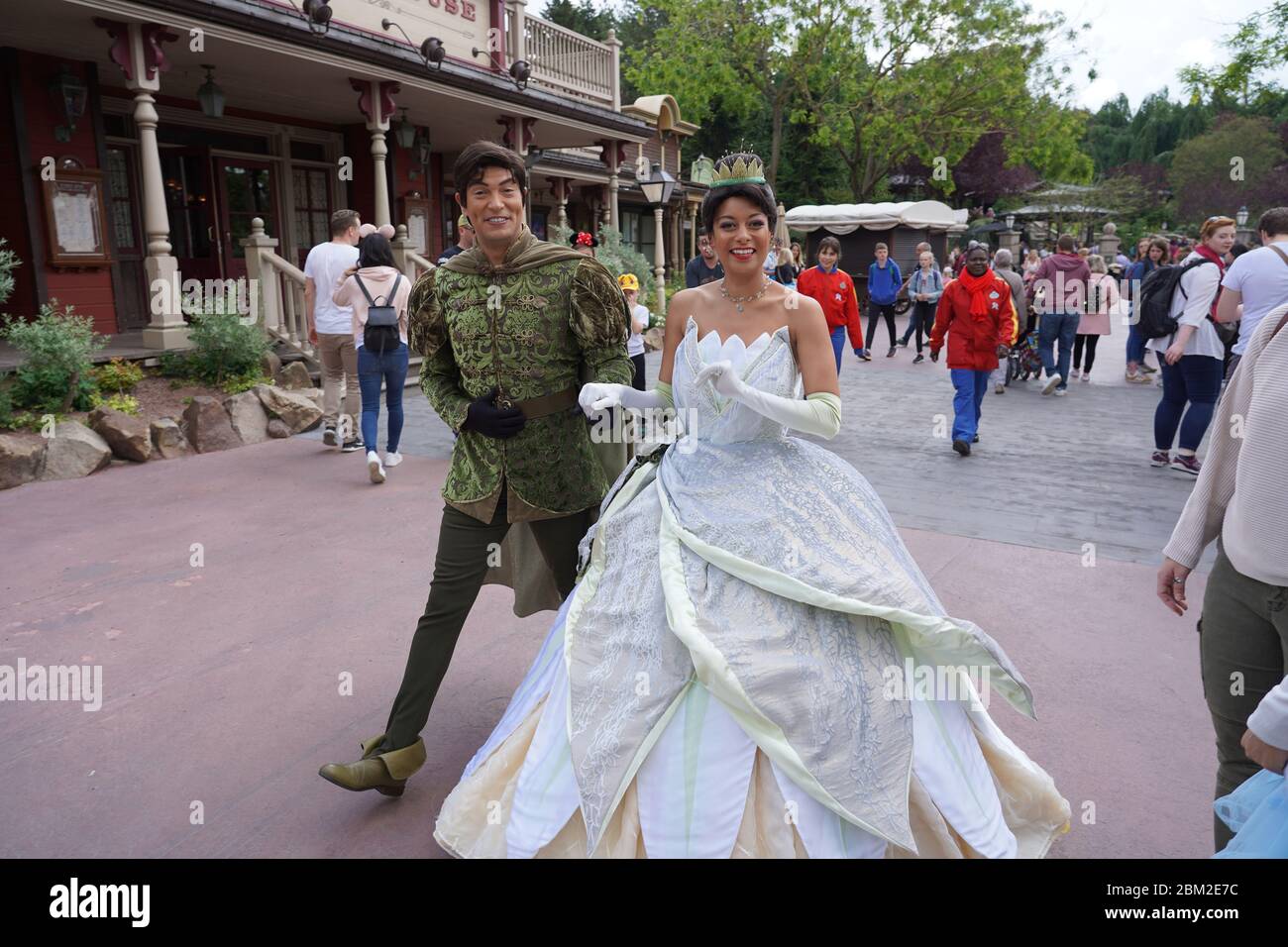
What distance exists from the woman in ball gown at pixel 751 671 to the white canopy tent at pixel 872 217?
2084cm

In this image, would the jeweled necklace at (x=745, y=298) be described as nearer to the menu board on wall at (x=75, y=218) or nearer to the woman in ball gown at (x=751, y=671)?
the woman in ball gown at (x=751, y=671)

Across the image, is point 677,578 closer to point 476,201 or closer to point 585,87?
point 476,201

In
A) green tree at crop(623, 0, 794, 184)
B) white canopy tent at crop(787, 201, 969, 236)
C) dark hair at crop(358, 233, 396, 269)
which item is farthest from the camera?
green tree at crop(623, 0, 794, 184)

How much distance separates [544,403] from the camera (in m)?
2.96

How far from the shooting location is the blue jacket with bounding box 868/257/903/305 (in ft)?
49.6

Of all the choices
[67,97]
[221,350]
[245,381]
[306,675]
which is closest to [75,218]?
[67,97]

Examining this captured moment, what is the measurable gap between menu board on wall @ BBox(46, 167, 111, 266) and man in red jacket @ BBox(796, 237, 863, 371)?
797 centimetres

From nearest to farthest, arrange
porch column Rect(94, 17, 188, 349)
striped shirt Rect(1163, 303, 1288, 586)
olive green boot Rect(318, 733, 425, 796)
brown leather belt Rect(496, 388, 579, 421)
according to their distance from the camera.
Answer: striped shirt Rect(1163, 303, 1288, 586) → olive green boot Rect(318, 733, 425, 796) → brown leather belt Rect(496, 388, 579, 421) → porch column Rect(94, 17, 188, 349)

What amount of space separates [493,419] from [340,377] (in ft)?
19.2

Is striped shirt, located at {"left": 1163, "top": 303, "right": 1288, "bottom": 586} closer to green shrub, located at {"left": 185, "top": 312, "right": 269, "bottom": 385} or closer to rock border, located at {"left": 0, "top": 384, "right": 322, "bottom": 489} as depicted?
rock border, located at {"left": 0, "top": 384, "right": 322, "bottom": 489}

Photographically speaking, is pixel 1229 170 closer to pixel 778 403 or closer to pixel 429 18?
pixel 429 18

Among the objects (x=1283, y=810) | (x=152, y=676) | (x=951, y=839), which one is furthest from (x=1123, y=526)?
(x=152, y=676)

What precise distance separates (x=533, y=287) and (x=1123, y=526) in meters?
4.55

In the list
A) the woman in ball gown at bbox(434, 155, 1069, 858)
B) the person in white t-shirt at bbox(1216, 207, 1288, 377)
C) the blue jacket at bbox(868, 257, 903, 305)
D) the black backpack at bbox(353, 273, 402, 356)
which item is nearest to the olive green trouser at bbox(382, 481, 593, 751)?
the woman in ball gown at bbox(434, 155, 1069, 858)
